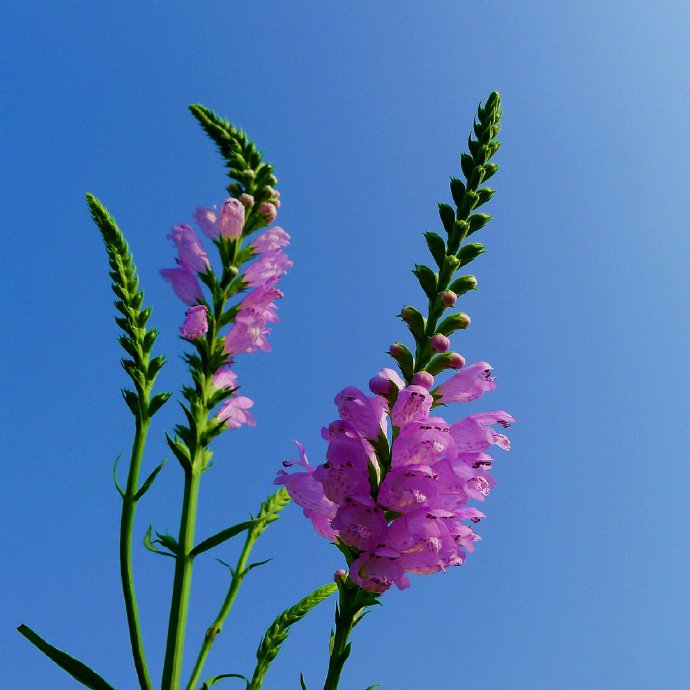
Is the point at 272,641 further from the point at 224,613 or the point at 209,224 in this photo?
the point at 209,224

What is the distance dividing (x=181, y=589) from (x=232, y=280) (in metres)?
1.34

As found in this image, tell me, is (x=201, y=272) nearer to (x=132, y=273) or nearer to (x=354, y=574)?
(x=132, y=273)

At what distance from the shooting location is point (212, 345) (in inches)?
117

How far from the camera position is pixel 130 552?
8.43ft

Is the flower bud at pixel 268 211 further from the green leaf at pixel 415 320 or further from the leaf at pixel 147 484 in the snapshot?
the leaf at pixel 147 484

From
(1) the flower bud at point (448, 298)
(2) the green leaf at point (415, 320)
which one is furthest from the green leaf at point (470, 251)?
(2) the green leaf at point (415, 320)

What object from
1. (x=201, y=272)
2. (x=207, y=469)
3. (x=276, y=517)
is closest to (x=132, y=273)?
(x=201, y=272)

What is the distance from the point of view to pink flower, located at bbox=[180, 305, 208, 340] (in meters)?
2.96

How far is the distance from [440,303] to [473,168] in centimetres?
70

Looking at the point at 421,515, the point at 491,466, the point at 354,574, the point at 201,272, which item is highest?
the point at 201,272

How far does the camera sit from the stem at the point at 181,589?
94.7 inches

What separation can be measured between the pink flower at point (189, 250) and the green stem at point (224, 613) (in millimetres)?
1328

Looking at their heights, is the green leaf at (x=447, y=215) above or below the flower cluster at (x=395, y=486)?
above

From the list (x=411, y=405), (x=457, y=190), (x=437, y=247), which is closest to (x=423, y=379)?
(x=411, y=405)
